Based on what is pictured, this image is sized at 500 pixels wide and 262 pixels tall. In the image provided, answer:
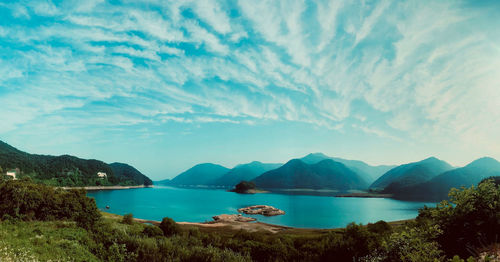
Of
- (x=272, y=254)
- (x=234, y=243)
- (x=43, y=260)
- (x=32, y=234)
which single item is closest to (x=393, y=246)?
(x=272, y=254)

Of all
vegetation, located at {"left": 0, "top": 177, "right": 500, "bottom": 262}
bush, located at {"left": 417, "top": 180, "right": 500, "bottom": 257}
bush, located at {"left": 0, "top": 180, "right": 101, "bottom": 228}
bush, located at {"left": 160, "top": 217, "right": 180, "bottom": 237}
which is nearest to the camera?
bush, located at {"left": 417, "top": 180, "right": 500, "bottom": 257}

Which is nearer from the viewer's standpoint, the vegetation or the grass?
the vegetation

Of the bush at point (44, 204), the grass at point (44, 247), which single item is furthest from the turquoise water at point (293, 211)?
the grass at point (44, 247)

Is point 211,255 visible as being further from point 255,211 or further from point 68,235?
point 255,211

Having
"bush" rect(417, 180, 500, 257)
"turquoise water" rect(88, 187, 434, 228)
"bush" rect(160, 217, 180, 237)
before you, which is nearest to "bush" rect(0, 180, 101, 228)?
"bush" rect(160, 217, 180, 237)

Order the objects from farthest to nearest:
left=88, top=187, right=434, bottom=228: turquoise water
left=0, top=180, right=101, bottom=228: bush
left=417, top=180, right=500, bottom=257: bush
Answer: left=88, top=187, right=434, bottom=228: turquoise water → left=0, top=180, right=101, bottom=228: bush → left=417, top=180, right=500, bottom=257: bush

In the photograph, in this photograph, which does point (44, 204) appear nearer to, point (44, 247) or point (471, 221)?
point (44, 247)

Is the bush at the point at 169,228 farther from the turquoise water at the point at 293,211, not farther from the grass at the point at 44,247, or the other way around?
the turquoise water at the point at 293,211

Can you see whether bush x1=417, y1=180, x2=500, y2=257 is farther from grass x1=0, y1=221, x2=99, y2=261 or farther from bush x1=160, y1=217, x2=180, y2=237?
bush x1=160, y1=217, x2=180, y2=237

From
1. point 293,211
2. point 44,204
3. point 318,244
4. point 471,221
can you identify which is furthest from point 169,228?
point 293,211

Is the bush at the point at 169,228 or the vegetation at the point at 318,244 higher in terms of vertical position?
the vegetation at the point at 318,244

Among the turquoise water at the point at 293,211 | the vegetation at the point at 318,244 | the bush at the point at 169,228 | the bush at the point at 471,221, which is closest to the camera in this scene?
the bush at the point at 471,221

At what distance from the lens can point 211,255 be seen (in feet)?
39.8

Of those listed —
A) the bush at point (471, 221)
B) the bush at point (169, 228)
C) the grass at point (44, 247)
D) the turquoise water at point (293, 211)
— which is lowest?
the turquoise water at point (293, 211)
